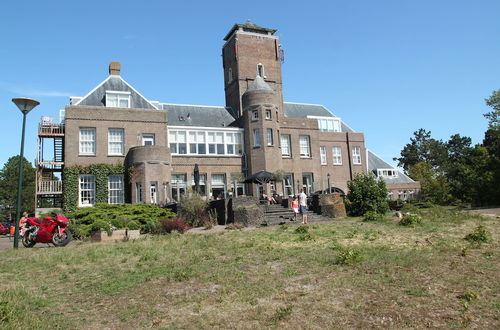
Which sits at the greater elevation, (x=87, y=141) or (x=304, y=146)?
(x=87, y=141)

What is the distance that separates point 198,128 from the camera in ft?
116

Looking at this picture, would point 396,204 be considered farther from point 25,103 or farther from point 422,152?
point 422,152

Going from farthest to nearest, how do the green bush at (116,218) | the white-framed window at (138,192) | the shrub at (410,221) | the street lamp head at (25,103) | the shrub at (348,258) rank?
the white-framed window at (138,192), the green bush at (116,218), the shrub at (410,221), the street lamp head at (25,103), the shrub at (348,258)

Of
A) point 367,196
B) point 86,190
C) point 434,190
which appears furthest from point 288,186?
point 434,190

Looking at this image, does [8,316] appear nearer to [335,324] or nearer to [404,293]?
[335,324]

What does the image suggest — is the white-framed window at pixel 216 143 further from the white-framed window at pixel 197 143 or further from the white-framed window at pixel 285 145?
the white-framed window at pixel 285 145

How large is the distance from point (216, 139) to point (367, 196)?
51.9 ft

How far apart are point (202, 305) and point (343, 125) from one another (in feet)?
131

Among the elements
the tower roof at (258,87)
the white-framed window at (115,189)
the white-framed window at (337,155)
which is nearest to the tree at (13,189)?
the white-framed window at (115,189)

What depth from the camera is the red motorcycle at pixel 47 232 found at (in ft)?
49.3

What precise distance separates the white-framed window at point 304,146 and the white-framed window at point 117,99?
1547cm

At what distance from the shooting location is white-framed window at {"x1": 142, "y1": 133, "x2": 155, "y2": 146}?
1293 inches

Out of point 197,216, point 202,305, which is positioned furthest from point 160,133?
point 202,305

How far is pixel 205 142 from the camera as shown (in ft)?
116
